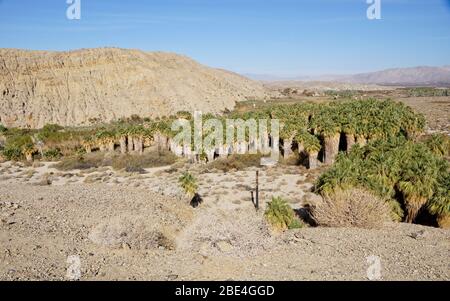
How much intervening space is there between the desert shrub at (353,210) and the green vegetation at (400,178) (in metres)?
1.31

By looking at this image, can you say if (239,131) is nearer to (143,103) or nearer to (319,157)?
(319,157)

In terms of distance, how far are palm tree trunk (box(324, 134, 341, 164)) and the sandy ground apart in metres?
12.1

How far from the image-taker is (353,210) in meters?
20.8

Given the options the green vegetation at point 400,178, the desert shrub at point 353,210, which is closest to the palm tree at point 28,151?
the green vegetation at point 400,178

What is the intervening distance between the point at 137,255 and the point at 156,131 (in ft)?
122

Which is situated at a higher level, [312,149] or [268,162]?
[312,149]

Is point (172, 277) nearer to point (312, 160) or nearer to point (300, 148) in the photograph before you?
point (312, 160)

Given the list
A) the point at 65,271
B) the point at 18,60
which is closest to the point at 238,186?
the point at 65,271

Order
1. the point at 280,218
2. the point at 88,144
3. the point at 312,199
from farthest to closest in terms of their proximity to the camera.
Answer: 1. the point at 88,144
2. the point at 312,199
3. the point at 280,218

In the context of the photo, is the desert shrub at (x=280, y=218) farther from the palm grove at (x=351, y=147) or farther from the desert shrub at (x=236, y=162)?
the desert shrub at (x=236, y=162)

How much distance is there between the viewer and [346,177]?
23.7 m

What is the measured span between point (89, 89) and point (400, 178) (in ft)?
281

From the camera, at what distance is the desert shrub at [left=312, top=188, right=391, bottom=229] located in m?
20.5

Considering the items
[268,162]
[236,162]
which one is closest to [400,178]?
[268,162]
